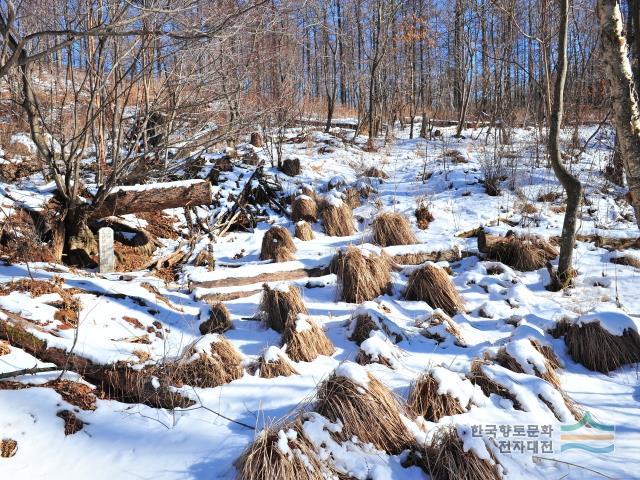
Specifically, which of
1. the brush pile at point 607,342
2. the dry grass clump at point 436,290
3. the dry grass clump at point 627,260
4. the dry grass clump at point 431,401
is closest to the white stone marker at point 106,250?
the dry grass clump at point 436,290

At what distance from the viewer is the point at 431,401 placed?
2.75m

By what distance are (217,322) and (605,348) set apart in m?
3.18

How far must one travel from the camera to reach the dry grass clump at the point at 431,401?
2.73 metres

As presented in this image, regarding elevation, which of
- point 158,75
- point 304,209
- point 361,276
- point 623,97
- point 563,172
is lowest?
point 361,276

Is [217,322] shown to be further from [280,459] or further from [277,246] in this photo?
[277,246]

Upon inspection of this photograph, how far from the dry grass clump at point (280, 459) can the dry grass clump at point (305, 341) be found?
1.24 metres

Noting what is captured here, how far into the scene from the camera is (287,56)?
38.3ft

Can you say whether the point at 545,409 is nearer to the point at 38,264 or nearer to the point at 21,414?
the point at 21,414

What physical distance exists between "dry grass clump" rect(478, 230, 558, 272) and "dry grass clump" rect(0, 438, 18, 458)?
5155 millimetres

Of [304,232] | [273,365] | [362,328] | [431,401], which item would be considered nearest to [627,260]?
[362,328]

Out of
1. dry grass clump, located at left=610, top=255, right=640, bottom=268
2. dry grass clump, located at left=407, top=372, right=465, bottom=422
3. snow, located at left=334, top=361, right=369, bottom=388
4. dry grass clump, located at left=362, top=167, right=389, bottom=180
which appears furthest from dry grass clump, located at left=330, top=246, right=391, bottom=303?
dry grass clump, located at left=362, top=167, right=389, bottom=180

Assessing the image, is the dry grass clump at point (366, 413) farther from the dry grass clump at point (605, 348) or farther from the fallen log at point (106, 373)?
the dry grass clump at point (605, 348)

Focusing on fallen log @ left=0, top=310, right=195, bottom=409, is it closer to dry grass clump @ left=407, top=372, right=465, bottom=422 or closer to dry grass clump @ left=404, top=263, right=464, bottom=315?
dry grass clump @ left=407, top=372, right=465, bottom=422

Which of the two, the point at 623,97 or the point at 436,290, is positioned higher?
the point at 623,97
